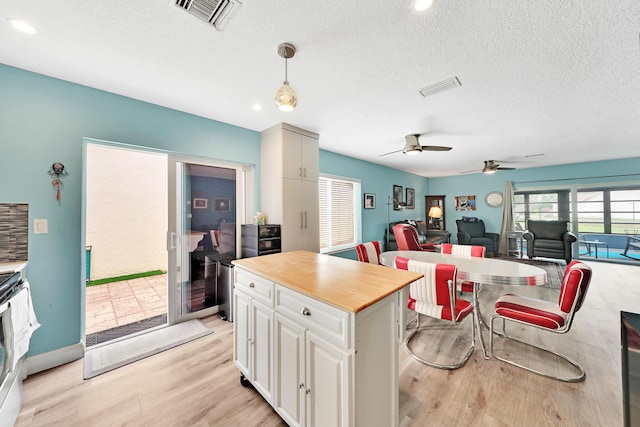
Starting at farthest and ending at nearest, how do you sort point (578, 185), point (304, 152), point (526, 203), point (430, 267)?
1. point (526, 203)
2. point (578, 185)
3. point (304, 152)
4. point (430, 267)

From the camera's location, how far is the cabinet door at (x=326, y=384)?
1.10 m

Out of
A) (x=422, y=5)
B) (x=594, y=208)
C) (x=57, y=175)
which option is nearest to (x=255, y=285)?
(x=422, y=5)

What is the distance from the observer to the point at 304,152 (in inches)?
139

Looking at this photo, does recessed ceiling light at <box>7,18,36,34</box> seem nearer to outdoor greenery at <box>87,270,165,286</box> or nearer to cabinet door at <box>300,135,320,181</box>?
cabinet door at <box>300,135,320,181</box>

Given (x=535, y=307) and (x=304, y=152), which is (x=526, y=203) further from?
(x=304, y=152)

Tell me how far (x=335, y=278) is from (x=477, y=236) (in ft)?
22.7

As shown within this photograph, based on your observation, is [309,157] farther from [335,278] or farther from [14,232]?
[14,232]

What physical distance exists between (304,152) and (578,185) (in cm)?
716

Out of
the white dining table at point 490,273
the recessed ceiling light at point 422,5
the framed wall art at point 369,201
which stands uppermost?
the recessed ceiling light at point 422,5

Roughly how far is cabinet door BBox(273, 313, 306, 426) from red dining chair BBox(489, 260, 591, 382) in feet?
6.20

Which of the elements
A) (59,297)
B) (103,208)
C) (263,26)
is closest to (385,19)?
(263,26)

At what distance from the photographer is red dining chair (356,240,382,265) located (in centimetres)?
306

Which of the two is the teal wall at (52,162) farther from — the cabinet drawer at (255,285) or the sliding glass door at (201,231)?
the cabinet drawer at (255,285)

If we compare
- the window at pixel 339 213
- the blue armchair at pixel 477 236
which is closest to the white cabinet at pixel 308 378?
the window at pixel 339 213
